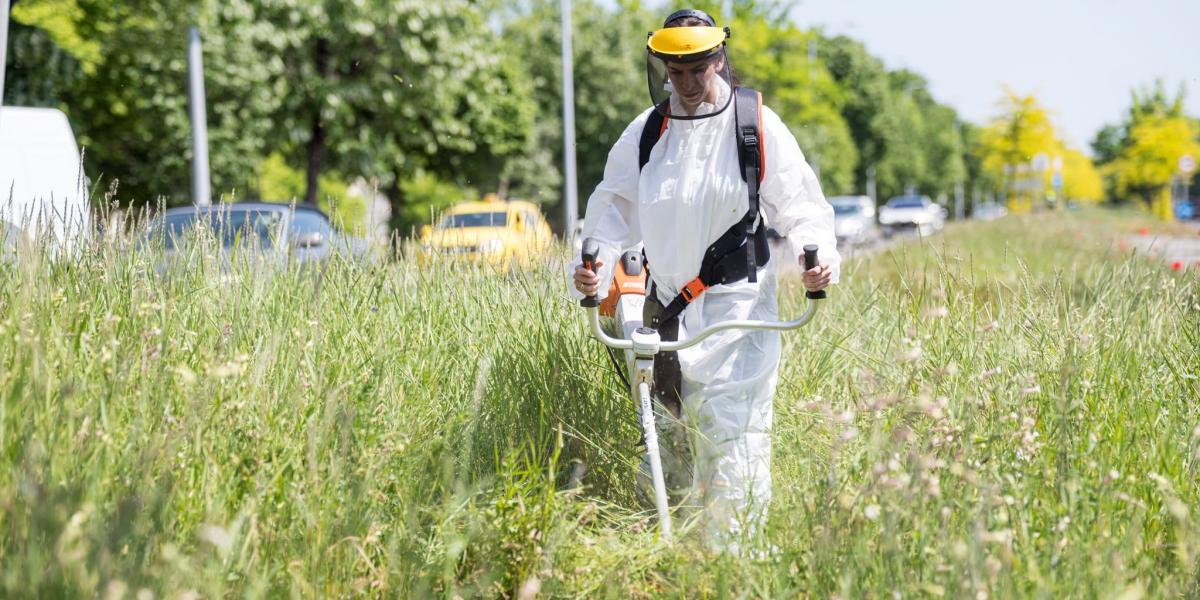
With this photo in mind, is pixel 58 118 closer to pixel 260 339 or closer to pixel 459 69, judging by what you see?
pixel 260 339

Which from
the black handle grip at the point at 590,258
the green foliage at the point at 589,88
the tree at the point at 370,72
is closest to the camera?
the black handle grip at the point at 590,258

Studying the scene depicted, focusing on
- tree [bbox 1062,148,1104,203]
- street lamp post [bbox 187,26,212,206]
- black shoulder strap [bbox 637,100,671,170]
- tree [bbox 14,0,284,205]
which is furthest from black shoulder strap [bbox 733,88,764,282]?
tree [bbox 1062,148,1104,203]

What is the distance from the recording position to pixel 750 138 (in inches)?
127

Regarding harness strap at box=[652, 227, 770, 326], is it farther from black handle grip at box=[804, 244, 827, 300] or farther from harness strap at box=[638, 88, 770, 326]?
black handle grip at box=[804, 244, 827, 300]

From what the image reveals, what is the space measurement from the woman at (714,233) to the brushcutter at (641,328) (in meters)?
0.06

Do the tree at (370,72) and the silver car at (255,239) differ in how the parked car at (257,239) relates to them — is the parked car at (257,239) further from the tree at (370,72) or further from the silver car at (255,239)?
the tree at (370,72)

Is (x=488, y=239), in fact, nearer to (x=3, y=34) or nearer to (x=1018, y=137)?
(x=3, y=34)

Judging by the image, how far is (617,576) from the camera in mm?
2717

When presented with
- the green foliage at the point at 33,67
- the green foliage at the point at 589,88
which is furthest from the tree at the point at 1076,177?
the green foliage at the point at 33,67

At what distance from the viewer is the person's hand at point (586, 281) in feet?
10.2

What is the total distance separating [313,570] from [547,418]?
1287 mm

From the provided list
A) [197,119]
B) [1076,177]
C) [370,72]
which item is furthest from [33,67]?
[1076,177]

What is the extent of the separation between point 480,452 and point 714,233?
91cm

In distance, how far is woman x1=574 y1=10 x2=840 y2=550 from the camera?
323 cm
